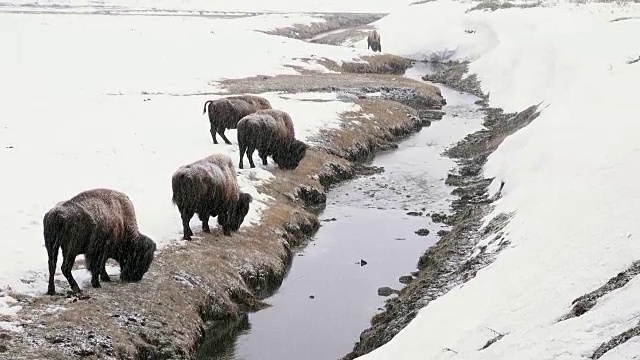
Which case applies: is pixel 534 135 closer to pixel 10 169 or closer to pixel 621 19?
pixel 10 169

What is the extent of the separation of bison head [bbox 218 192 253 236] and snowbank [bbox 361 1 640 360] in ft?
20.2

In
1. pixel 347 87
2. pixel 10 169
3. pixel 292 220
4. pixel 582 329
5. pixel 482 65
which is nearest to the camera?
pixel 582 329

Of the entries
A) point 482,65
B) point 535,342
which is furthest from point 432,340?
point 482,65

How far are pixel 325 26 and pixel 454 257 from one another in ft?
223

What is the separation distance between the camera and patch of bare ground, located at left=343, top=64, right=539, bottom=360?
12.4 meters

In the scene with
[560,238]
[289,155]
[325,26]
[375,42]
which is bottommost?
[325,26]

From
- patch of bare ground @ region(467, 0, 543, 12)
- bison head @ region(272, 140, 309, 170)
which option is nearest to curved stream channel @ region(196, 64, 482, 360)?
bison head @ region(272, 140, 309, 170)

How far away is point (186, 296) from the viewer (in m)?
13.1

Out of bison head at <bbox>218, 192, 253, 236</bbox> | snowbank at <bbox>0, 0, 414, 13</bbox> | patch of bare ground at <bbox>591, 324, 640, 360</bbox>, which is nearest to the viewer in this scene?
patch of bare ground at <bbox>591, 324, 640, 360</bbox>

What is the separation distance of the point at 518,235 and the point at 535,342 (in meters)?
6.60

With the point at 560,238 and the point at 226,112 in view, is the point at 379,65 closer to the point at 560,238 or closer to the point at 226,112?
the point at 226,112

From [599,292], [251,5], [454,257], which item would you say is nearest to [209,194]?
[454,257]

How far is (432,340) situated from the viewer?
29.3 ft

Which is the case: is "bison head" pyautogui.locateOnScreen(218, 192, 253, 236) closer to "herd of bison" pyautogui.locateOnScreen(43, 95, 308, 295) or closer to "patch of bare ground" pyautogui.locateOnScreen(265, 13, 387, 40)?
"herd of bison" pyautogui.locateOnScreen(43, 95, 308, 295)
